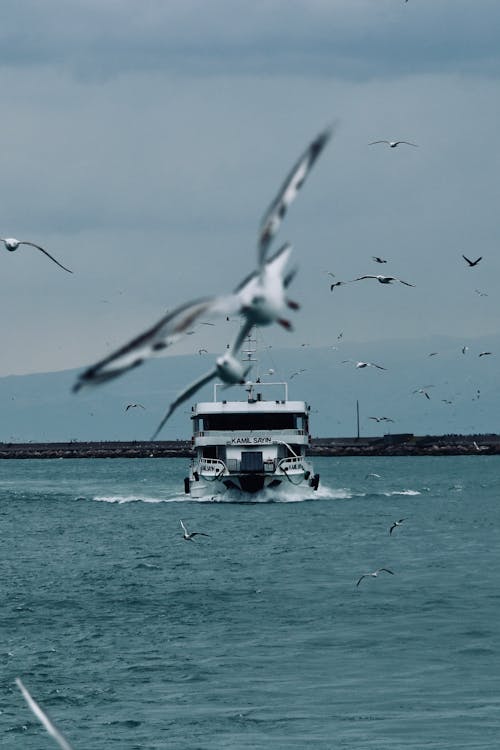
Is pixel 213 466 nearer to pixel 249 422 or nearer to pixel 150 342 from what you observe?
pixel 249 422

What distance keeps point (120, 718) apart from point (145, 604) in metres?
18.4

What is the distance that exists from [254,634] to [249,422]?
44053 mm

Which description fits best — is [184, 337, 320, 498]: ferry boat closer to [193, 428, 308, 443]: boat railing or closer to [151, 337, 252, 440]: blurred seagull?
[193, 428, 308, 443]: boat railing

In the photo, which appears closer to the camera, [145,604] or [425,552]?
[145,604]

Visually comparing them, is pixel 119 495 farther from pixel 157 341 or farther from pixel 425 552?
pixel 157 341

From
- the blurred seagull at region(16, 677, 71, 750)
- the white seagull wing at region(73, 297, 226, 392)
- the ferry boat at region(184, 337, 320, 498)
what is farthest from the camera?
the ferry boat at region(184, 337, 320, 498)

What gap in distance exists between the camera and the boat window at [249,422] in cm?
8450

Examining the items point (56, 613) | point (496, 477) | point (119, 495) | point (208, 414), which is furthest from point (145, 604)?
point (496, 477)

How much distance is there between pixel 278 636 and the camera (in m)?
40.0

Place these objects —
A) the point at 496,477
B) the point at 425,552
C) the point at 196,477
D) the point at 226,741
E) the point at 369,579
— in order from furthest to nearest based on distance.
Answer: the point at 496,477
the point at 196,477
the point at 425,552
the point at 369,579
the point at 226,741

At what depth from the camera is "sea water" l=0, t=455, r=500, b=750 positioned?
29.3 metres

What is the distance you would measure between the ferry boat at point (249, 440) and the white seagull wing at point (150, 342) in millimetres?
77219

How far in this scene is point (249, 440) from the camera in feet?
275

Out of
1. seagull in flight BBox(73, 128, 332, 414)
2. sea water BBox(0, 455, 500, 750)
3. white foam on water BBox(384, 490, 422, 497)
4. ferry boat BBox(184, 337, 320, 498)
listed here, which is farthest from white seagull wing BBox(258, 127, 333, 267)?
white foam on water BBox(384, 490, 422, 497)
